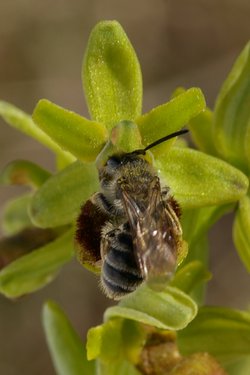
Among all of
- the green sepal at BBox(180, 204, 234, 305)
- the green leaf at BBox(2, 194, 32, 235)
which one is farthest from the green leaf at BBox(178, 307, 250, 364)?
the green leaf at BBox(2, 194, 32, 235)

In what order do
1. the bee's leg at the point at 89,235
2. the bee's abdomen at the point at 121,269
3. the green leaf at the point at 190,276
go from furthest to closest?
the green leaf at the point at 190,276 → the bee's leg at the point at 89,235 → the bee's abdomen at the point at 121,269

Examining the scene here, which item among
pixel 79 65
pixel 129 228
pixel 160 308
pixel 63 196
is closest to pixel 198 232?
pixel 160 308

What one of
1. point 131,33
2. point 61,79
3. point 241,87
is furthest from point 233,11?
point 241,87

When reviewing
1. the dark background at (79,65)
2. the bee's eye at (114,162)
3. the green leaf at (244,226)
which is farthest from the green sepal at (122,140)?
the dark background at (79,65)

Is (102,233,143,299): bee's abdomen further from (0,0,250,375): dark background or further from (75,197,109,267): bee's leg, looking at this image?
(0,0,250,375): dark background

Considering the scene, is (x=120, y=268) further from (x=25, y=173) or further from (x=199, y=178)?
(x=25, y=173)

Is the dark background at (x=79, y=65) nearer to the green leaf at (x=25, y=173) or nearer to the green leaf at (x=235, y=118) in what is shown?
the green leaf at (x=25, y=173)

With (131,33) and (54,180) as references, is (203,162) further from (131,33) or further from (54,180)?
(131,33)
